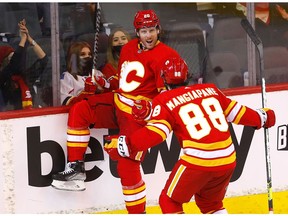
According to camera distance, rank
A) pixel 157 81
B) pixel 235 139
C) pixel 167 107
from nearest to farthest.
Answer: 1. pixel 167 107
2. pixel 157 81
3. pixel 235 139

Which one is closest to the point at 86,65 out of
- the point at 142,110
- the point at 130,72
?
the point at 130,72

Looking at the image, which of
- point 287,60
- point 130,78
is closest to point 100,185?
point 130,78

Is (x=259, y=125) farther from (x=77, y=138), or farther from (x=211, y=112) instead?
(x=77, y=138)

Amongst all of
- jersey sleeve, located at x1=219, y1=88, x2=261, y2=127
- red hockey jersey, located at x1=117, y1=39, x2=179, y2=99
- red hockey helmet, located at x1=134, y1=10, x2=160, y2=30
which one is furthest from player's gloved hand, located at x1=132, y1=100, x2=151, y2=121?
red hockey helmet, located at x1=134, y1=10, x2=160, y2=30

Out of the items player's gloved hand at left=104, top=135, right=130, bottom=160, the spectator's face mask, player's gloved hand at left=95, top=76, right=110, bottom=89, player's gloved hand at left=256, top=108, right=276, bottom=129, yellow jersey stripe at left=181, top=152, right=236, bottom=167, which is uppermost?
the spectator's face mask

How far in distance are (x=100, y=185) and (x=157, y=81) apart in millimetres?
759

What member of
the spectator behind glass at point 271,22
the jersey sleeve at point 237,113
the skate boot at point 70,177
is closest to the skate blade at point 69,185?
the skate boot at point 70,177

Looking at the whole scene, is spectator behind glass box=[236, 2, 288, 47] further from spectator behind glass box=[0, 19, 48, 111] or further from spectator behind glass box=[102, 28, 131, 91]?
spectator behind glass box=[0, 19, 48, 111]

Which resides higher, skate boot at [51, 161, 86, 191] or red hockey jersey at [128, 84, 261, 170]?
red hockey jersey at [128, 84, 261, 170]

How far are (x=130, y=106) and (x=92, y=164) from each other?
1.41ft

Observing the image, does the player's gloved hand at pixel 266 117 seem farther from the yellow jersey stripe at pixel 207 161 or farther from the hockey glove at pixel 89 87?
the hockey glove at pixel 89 87

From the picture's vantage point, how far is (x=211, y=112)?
23.6 ft

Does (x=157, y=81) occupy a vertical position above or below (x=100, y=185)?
above

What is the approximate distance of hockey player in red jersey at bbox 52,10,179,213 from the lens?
7.80 metres
